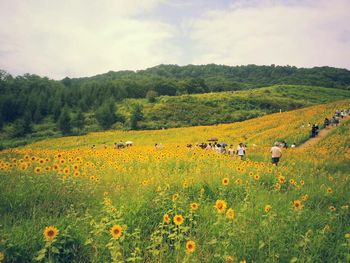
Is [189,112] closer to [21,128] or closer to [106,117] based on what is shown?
[106,117]

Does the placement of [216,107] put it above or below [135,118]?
above

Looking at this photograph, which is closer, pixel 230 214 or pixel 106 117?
pixel 230 214

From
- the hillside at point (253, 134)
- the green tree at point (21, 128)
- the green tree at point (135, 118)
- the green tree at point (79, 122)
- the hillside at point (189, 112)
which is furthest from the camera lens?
the green tree at point (79, 122)

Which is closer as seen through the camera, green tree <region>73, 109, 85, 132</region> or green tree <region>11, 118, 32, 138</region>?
green tree <region>11, 118, 32, 138</region>

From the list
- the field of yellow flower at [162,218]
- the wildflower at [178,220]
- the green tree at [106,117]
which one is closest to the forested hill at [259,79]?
the green tree at [106,117]

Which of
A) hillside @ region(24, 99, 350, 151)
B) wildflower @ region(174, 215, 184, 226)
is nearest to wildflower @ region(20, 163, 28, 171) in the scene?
wildflower @ region(174, 215, 184, 226)

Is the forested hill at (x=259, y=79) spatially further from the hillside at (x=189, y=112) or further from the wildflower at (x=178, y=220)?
the wildflower at (x=178, y=220)

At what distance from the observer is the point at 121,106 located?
92812 mm

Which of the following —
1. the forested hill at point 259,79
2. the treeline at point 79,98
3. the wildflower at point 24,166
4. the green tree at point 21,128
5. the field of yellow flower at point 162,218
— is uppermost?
the forested hill at point 259,79

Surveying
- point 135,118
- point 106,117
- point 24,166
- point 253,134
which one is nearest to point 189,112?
point 135,118

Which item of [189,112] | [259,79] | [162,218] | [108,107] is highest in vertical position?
[259,79]

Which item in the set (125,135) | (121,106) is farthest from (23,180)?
(121,106)

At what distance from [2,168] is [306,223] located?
23.6 feet

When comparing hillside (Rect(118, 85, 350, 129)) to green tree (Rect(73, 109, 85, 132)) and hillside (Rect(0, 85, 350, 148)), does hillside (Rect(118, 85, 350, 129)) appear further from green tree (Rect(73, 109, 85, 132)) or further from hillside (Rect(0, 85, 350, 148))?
green tree (Rect(73, 109, 85, 132))
